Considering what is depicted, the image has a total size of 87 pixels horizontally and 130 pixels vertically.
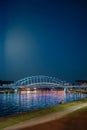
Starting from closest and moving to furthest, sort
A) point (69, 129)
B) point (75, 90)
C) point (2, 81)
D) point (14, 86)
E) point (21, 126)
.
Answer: point (69, 129) → point (21, 126) → point (14, 86) → point (75, 90) → point (2, 81)

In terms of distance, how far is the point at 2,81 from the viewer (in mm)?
167000

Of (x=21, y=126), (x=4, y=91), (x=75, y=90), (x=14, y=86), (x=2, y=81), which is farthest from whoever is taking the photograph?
(x=2, y=81)

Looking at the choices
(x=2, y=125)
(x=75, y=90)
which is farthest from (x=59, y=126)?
(x=75, y=90)

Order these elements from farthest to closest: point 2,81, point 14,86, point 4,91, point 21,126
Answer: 1. point 2,81
2. point 4,91
3. point 14,86
4. point 21,126

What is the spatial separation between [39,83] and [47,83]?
4063 mm

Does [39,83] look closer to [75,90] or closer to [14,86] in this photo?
[14,86]

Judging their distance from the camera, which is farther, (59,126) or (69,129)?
(59,126)

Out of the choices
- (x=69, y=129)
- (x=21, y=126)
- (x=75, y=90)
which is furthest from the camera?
(x=75, y=90)

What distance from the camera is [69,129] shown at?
11070mm

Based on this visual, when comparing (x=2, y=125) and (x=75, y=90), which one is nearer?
(x=2, y=125)

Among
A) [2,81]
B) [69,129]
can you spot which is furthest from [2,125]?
[2,81]

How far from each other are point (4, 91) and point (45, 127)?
122 meters

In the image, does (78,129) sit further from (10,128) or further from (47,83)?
(47,83)

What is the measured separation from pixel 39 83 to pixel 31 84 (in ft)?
11.9
